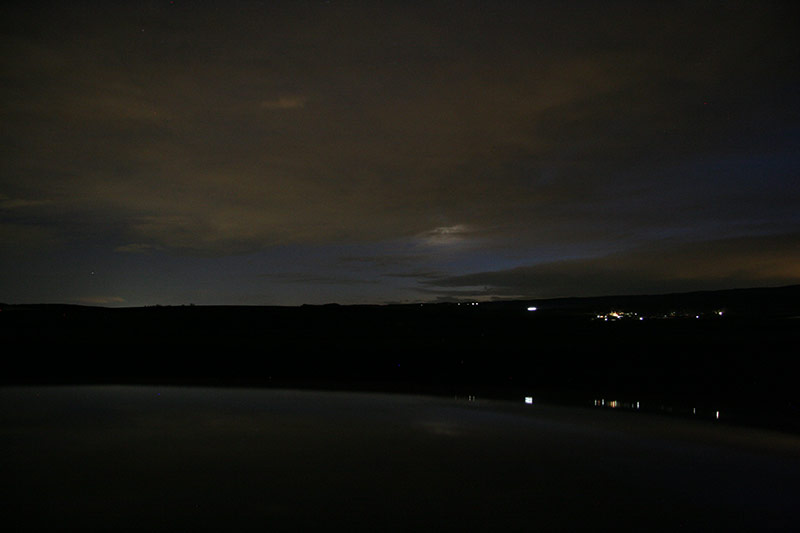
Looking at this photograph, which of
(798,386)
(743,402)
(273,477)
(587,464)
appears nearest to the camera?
(273,477)

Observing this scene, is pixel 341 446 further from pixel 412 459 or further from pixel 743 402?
pixel 743 402

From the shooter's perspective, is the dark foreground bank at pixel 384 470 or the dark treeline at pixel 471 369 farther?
the dark treeline at pixel 471 369

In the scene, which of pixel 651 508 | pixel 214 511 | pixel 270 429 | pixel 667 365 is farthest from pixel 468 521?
pixel 667 365

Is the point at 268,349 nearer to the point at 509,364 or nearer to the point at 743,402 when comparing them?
the point at 509,364

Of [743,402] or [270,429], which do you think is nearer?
[270,429]

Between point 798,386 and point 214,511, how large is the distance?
A: 18682 millimetres

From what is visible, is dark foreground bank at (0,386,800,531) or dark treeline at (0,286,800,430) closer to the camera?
dark foreground bank at (0,386,800,531)

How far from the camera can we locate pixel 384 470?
8453 millimetres

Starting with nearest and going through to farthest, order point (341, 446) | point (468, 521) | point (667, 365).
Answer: point (468, 521) → point (341, 446) → point (667, 365)

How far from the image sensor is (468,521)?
636cm

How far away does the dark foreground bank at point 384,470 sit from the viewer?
6.47 m

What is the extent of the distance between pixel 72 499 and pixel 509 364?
61.6 ft

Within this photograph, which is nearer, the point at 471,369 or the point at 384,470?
the point at 384,470

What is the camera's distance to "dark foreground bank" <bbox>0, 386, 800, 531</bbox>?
6.47 metres
